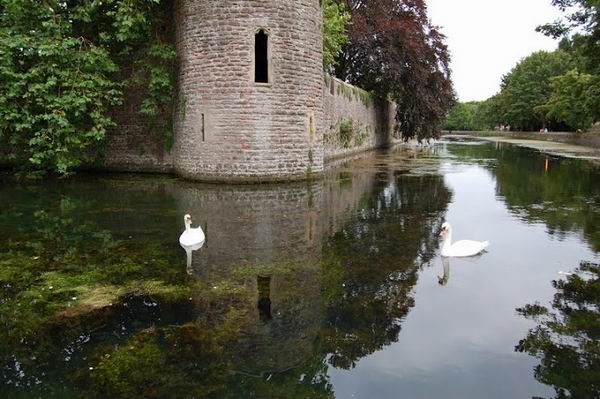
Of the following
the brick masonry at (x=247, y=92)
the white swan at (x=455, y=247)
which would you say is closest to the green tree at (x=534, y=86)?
the brick masonry at (x=247, y=92)

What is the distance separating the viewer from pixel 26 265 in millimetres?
6391

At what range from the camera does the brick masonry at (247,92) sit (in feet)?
45.2

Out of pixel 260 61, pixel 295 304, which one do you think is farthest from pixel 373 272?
pixel 260 61

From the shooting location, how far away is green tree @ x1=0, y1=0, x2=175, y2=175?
1374 centimetres

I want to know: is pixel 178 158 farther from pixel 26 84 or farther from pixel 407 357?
pixel 407 357

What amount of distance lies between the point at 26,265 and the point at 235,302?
9.87 feet

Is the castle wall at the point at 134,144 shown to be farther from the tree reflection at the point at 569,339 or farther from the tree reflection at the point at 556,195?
the tree reflection at the point at 569,339

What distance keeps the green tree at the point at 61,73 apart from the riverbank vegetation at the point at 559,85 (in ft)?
55.1

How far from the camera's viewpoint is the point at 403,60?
102 feet

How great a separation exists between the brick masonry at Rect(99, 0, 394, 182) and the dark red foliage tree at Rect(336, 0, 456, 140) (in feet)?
53.8

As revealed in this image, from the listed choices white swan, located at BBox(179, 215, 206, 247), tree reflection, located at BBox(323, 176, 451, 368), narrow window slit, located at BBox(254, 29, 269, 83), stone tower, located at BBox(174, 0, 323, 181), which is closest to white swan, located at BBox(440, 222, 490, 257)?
tree reflection, located at BBox(323, 176, 451, 368)

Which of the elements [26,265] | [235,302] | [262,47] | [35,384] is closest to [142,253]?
[26,265]

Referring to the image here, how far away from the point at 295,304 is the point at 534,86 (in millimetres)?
67501

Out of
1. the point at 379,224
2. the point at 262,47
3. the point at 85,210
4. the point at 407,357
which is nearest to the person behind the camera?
the point at 407,357
